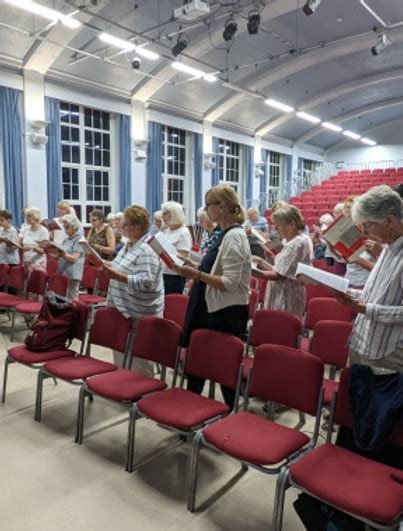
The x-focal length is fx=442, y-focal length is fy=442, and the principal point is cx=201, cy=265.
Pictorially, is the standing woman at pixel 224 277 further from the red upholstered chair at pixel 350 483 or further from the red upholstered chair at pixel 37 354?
the red upholstered chair at pixel 37 354

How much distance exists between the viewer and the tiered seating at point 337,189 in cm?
1230

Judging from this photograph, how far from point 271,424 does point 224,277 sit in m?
0.85

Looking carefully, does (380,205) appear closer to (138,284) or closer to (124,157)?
(138,284)

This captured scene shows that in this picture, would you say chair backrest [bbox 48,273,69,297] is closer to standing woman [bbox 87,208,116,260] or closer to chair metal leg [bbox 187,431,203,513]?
standing woman [bbox 87,208,116,260]

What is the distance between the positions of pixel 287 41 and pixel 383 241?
384 inches

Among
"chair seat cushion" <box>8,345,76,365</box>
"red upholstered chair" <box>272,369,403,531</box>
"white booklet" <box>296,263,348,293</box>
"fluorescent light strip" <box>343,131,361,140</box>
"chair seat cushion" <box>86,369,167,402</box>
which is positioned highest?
"fluorescent light strip" <box>343,131,361,140</box>

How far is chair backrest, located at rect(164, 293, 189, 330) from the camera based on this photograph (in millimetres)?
3662

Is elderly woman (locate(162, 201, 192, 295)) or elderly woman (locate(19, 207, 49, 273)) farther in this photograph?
elderly woman (locate(19, 207, 49, 273))

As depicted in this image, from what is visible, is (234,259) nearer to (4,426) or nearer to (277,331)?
(277,331)

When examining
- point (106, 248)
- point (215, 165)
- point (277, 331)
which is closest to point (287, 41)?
point (215, 165)

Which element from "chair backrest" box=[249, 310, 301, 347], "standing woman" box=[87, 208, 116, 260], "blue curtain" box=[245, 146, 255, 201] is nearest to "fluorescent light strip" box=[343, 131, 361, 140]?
"blue curtain" box=[245, 146, 255, 201]

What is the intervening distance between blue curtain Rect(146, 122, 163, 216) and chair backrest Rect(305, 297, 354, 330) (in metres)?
8.13

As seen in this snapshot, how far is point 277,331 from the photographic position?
3.14 metres

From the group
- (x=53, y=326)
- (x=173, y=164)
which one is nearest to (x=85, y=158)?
(x=173, y=164)
